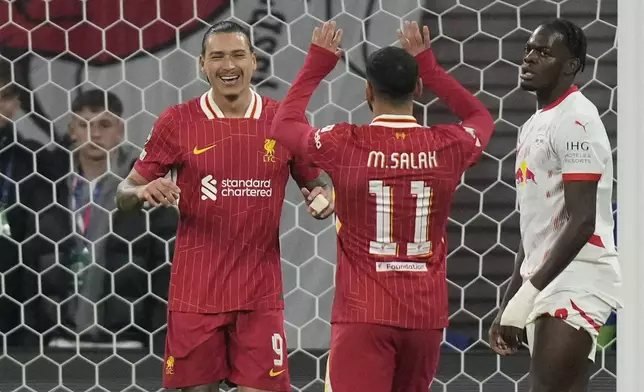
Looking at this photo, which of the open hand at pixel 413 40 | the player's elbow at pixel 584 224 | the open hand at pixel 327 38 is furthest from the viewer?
the open hand at pixel 413 40

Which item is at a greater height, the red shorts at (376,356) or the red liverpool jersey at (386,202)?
the red liverpool jersey at (386,202)

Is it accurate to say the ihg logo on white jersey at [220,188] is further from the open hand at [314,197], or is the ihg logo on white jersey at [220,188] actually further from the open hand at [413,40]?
the open hand at [413,40]

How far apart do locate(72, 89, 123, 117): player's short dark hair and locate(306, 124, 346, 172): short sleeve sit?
1409 mm

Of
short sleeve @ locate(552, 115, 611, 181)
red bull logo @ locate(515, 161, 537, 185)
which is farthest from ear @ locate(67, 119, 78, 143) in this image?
short sleeve @ locate(552, 115, 611, 181)

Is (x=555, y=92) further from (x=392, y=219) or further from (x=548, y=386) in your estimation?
(x=548, y=386)

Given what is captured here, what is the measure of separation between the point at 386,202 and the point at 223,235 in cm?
57

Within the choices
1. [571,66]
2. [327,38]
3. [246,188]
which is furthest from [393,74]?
[246,188]

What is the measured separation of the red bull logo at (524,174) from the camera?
2.43 metres

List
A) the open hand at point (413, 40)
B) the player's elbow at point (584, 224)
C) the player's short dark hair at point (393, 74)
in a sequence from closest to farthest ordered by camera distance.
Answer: the player's elbow at point (584, 224) → the player's short dark hair at point (393, 74) → the open hand at point (413, 40)

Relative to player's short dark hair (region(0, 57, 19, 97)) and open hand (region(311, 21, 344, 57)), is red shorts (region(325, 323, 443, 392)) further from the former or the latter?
player's short dark hair (region(0, 57, 19, 97))

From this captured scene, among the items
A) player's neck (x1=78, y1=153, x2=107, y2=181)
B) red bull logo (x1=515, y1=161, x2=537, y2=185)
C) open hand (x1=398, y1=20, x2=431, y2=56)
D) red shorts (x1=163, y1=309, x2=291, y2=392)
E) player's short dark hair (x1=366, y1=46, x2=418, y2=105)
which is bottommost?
red shorts (x1=163, y1=309, x2=291, y2=392)

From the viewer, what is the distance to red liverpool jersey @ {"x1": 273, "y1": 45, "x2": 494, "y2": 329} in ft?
7.90

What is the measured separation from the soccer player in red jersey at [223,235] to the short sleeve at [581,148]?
74 centimetres
